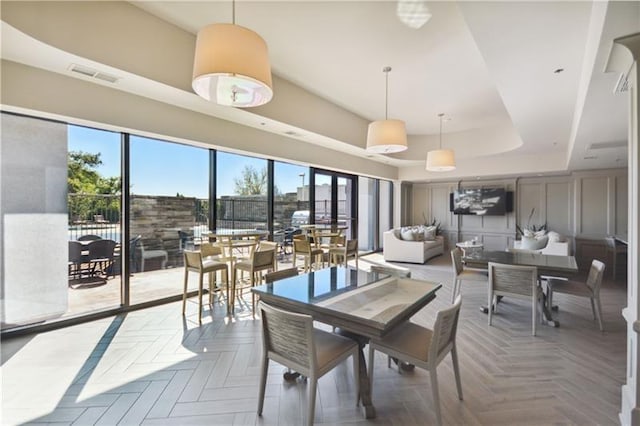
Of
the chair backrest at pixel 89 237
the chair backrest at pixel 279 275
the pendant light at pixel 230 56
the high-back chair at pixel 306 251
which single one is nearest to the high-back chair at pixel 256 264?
the high-back chair at pixel 306 251

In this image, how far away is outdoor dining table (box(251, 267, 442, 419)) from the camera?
6.07ft

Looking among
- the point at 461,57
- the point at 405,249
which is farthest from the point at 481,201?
the point at 461,57

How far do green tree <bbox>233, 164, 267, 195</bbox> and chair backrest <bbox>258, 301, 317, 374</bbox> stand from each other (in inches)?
145

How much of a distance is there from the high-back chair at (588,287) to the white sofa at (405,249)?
143 inches

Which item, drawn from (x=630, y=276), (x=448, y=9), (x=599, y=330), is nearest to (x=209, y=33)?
(x=448, y=9)

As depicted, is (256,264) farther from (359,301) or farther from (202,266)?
(359,301)

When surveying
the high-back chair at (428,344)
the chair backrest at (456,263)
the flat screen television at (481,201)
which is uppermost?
the flat screen television at (481,201)

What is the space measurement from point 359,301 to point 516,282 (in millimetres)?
2340

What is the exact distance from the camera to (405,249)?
752 centimetres

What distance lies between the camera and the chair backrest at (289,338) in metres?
1.73

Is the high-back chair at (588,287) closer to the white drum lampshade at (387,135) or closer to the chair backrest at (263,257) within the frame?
the white drum lampshade at (387,135)

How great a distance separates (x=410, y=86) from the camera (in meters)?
4.70

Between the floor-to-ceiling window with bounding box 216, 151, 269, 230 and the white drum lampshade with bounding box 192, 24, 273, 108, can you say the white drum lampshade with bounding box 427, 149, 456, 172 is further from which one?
the white drum lampshade with bounding box 192, 24, 273, 108

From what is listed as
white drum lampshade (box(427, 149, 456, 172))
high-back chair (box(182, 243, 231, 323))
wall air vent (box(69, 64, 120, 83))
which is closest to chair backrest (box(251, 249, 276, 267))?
high-back chair (box(182, 243, 231, 323))
